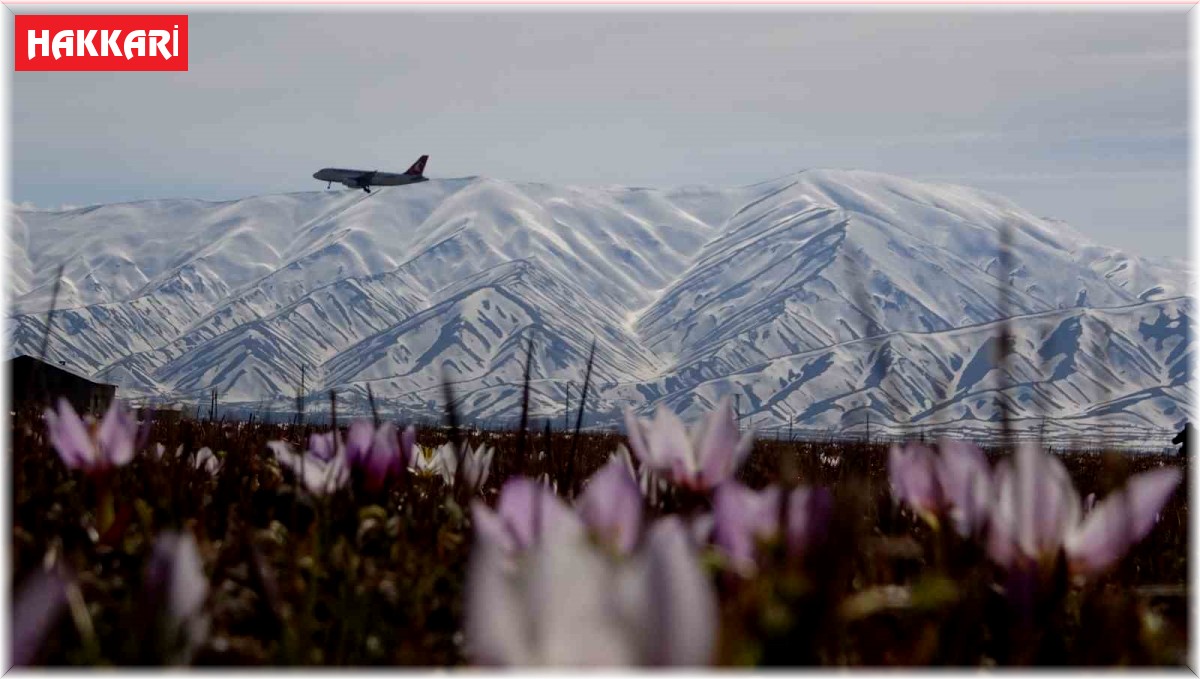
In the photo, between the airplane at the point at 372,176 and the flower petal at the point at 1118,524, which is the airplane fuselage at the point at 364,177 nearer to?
the airplane at the point at 372,176

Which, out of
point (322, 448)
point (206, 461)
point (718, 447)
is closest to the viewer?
point (718, 447)

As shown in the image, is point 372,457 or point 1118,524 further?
point 372,457

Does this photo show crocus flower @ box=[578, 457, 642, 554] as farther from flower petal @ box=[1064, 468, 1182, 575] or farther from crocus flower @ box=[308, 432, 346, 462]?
crocus flower @ box=[308, 432, 346, 462]

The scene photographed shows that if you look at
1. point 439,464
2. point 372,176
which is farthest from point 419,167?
point 439,464

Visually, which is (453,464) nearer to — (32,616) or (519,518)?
(519,518)

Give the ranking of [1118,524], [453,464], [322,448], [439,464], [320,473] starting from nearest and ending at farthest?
1. [1118,524]
2. [320,473]
3. [322,448]
4. [453,464]
5. [439,464]

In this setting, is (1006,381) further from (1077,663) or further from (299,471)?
(299,471)

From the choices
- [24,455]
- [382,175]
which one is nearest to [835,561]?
[24,455]
